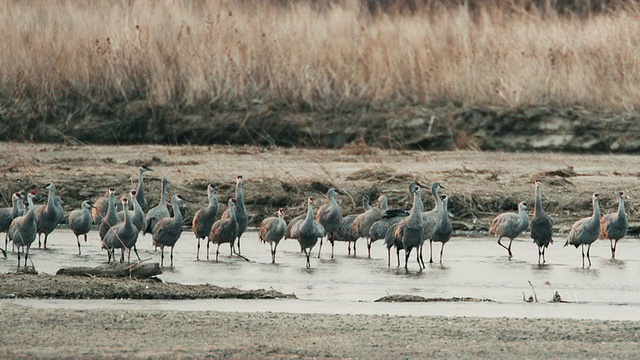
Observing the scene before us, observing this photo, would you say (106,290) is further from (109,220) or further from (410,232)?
(410,232)

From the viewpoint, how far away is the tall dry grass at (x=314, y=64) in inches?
978

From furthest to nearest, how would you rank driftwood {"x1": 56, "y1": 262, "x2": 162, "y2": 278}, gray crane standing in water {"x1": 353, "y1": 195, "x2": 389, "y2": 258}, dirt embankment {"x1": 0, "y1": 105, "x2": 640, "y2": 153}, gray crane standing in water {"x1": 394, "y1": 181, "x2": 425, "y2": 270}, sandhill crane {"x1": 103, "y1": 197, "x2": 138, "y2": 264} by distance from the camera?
dirt embankment {"x1": 0, "y1": 105, "x2": 640, "y2": 153}, gray crane standing in water {"x1": 353, "y1": 195, "x2": 389, "y2": 258}, gray crane standing in water {"x1": 394, "y1": 181, "x2": 425, "y2": 270}, sandhill crane {"x1": 103, "y1": 197, "x2": 138, "y2": 264}, driftwood {"x1": 56, "y1": 262, "x2": 162, "y2": 278}

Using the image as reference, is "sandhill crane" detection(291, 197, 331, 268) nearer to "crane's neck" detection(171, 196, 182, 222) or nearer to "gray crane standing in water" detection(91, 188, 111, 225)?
"crane's neck" detection(171, 196, 182, 222)

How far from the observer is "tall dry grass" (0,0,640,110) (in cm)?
2484

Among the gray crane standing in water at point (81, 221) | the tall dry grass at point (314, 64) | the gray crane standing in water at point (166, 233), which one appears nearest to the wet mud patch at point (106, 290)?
the gray crane standing in water at point (166, 233)

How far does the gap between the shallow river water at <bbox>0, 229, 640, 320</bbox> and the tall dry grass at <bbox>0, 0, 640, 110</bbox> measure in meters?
7.55

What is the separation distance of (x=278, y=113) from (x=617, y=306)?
44.7ft

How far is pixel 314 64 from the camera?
25.2 meters

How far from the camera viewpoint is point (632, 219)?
17.8m

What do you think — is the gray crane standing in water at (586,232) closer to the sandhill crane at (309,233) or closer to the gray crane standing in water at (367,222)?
the gray crane standing in water at (367,222)

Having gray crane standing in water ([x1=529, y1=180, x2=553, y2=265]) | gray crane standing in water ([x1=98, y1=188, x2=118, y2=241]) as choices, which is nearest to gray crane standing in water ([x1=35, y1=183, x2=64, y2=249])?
gray crane standing in water ([x1=98, y1=188, x2=118, y2=241])

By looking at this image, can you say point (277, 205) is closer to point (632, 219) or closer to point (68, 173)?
point (68, 173)

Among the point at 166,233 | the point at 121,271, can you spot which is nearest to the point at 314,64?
the point at 166,233

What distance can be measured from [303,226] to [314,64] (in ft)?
33.7
